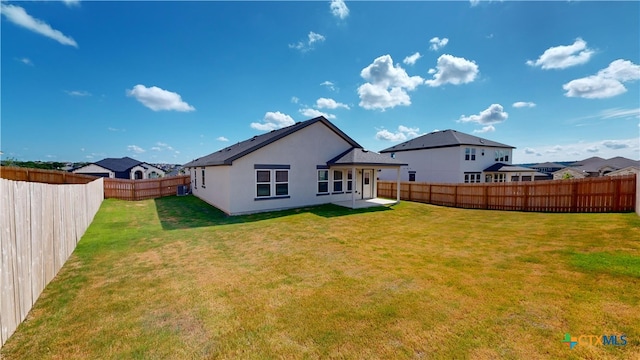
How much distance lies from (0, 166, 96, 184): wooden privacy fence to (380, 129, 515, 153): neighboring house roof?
3272 centimetres

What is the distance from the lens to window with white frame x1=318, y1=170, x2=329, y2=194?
1542cm

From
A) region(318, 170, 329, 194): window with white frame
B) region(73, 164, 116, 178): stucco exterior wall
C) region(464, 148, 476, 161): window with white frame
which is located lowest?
region(318, 170, 329, 194): window with white frame

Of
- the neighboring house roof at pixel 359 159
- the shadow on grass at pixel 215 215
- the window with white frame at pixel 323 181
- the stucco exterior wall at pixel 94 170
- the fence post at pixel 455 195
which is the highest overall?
the neighboring house roof at pixel 359 159

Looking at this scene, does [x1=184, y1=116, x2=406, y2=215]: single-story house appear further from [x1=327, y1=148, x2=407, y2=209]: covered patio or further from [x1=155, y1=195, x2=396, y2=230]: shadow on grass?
[x1=155, y1=195, x2=396, y2=230]: shadow on grass

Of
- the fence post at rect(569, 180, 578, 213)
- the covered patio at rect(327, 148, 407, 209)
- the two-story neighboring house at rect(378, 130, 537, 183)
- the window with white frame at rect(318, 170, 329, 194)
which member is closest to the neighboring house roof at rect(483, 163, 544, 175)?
the two-story neighboring house at rect(378, 130, 537, 183)

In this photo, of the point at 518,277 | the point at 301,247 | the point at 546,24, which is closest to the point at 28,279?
the point at 301,247

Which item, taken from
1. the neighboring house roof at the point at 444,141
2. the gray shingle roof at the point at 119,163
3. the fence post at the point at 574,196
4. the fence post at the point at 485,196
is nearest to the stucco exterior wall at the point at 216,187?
the fence post at the point at 485,196

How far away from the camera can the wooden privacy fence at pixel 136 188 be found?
61.9 ft

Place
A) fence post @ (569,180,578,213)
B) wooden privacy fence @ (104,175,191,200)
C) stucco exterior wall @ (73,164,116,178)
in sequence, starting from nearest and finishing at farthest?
fence post @ (569,180,578,213), wooden privacy fence @ (104,175,191,200), stucco exterior wall @ (73,164,116,178)

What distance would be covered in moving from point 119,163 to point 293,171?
138 ft

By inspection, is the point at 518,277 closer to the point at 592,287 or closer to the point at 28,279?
the point at 592,287

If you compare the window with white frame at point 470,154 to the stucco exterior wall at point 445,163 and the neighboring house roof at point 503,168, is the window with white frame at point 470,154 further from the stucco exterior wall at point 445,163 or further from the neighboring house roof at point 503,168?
the neighboring house roof at point 503,168

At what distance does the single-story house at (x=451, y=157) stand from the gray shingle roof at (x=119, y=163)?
42098 millimetres

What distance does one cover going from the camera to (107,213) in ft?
42.4
